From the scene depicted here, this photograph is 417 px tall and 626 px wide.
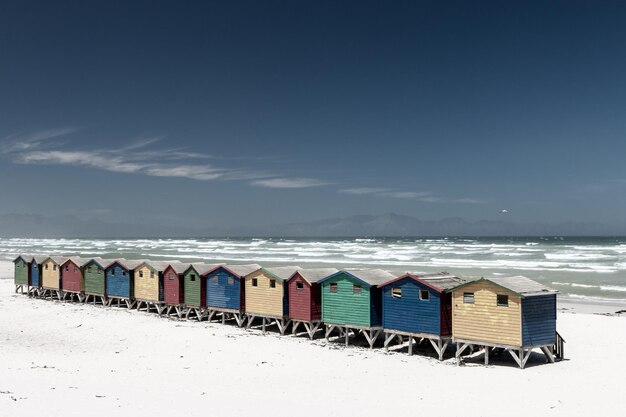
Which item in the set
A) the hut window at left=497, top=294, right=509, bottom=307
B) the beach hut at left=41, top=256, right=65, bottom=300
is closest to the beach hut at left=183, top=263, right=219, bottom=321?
the beach hut at left=41, top=256, right=65, bottom=300

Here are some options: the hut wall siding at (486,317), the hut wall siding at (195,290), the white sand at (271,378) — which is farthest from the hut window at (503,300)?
the hut wall siding at (195,290)

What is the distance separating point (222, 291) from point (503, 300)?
15.7m

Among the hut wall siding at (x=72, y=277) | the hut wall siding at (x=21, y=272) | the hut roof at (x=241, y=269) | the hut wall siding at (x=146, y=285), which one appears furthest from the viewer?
the hut wall siding at (x=21, y=272)

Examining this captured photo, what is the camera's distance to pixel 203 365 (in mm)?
23219

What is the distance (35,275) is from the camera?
46781 millimetres

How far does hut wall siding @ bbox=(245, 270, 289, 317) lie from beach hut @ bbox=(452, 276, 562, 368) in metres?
9.15

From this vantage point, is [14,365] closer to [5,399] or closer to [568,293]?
[5,399]

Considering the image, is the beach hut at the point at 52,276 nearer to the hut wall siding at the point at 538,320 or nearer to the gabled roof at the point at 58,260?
the gabled roof at the point at 58,260

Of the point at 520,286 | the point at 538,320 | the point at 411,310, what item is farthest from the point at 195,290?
the point at 538,320

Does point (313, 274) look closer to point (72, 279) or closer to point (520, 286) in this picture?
point (520, 286)

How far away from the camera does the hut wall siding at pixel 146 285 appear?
123 feet

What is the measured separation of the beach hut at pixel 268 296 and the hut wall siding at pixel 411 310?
18.9ft

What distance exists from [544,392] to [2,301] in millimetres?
37976

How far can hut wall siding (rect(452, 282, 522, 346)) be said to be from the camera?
2255 cm
